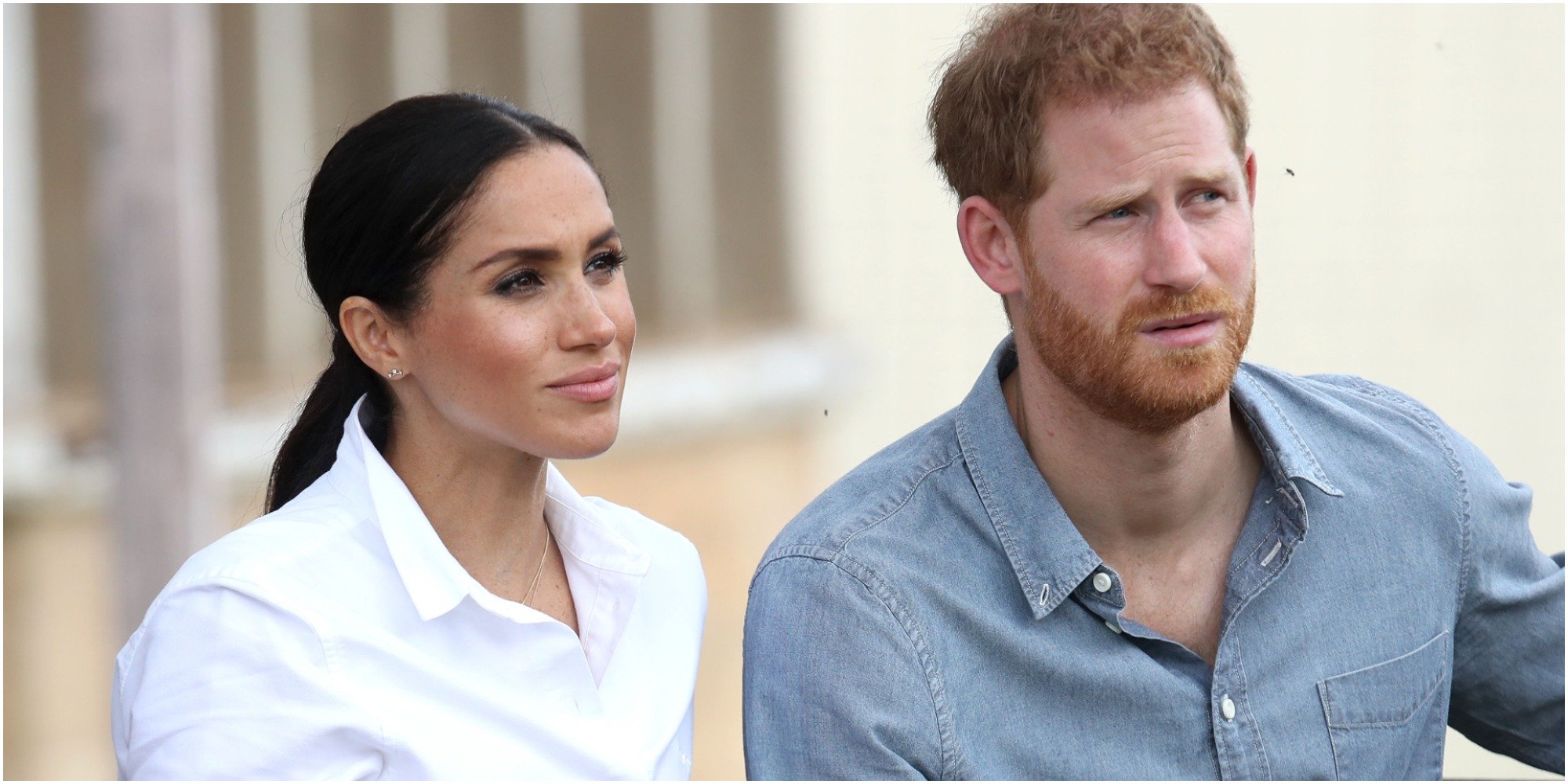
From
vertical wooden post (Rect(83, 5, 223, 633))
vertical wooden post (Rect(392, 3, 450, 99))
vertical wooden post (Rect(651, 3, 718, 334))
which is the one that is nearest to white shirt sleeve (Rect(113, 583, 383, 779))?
vertical wooden post (Rect(83, 5, 223, 633))

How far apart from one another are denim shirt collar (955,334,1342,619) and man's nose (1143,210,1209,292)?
30cm

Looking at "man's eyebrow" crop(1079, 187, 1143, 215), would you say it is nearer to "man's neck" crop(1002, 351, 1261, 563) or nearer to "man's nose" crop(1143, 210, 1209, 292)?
"man's nose" crop(1143, 210, 1209, 292)

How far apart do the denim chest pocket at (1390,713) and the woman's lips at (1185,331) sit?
0.47 metres

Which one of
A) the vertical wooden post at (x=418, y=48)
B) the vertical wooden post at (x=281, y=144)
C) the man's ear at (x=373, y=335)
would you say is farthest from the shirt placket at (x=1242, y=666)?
the vertical wooden post at (x=418, y=48)

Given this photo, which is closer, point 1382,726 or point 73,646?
point 1382,726

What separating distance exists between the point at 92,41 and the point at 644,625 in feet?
6.62

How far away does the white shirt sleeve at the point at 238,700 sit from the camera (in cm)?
177

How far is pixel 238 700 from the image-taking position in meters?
1.78

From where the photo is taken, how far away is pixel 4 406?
426 cm

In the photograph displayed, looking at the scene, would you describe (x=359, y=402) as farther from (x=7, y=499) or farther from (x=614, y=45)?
(x=614, y=45)

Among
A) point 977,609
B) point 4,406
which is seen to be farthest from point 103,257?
point 977,609

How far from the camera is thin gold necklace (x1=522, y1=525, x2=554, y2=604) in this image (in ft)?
7.00

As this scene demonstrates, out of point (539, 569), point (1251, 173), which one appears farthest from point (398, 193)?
point (1251, 173)

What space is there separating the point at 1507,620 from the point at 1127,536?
53 cm
